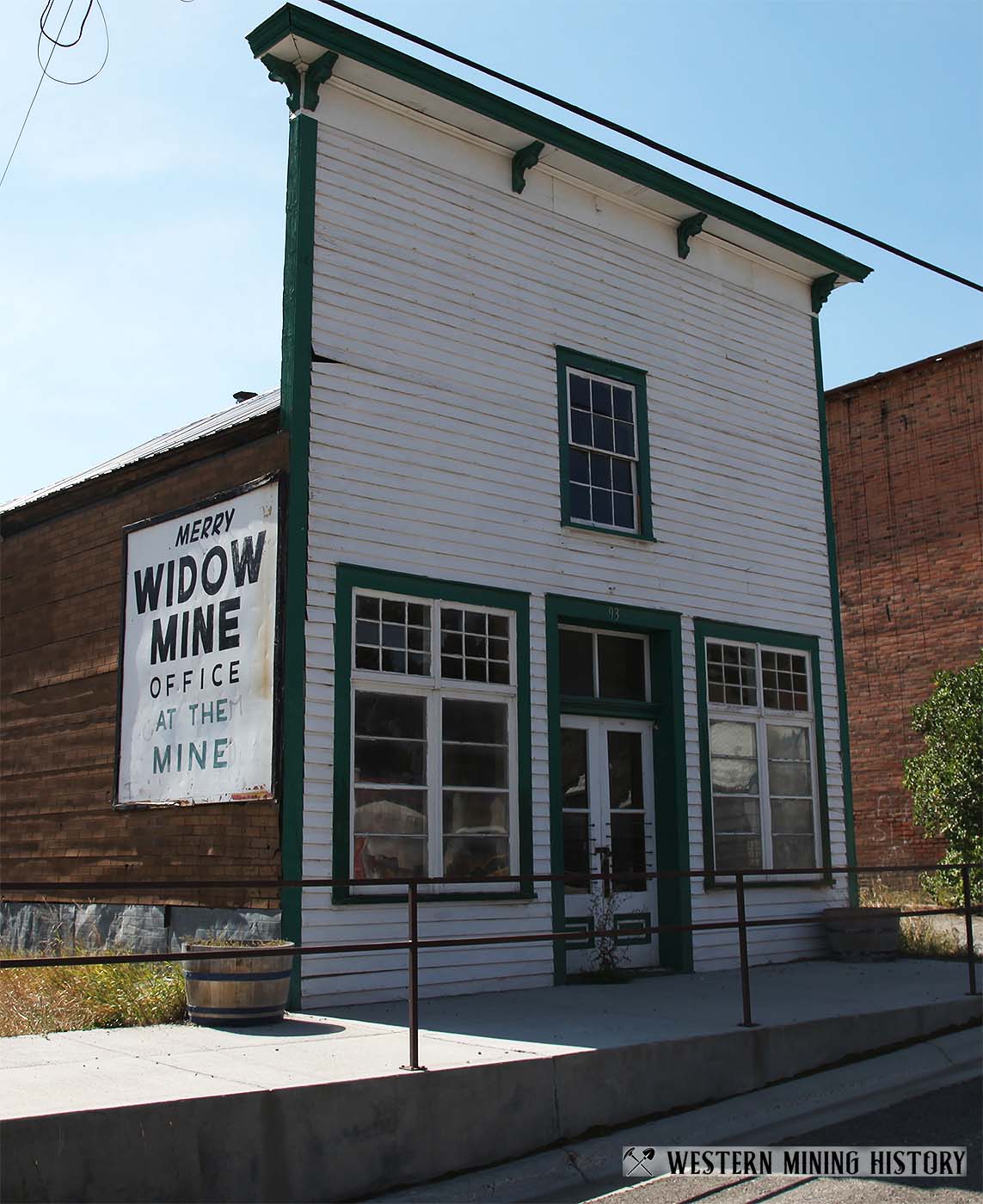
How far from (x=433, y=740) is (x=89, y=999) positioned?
3.34m

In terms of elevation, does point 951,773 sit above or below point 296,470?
below

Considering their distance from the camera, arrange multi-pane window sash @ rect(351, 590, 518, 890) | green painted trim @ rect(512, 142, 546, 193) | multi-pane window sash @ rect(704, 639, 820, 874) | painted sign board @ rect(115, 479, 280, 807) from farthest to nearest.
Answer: multi-pane window sash @ rect(704, 639, 820, 874), green painted trim @ rect(512, 142, 546, 193), multi-pane window sash @ rect(351, 590, 518, 890), painted sign board @ rect(115, 479, 280, 807)

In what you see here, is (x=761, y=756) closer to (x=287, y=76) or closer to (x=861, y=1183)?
(x=861, y=1183)

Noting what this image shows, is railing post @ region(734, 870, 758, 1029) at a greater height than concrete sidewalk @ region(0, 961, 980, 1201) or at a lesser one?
greater

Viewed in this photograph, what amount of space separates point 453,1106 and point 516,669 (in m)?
5.22

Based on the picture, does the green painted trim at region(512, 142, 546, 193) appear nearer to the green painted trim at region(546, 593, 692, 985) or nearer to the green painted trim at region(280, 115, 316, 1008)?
the green painted trim at region(280, 115, 316, 1008)

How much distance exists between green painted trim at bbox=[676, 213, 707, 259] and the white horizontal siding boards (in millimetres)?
151

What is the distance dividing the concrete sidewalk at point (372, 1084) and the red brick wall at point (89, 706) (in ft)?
6.34

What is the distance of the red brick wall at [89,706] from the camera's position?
33.6 feet

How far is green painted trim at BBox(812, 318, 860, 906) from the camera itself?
45.8ft

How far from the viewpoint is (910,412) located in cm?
2233

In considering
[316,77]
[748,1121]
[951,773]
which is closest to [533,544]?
[316,77]

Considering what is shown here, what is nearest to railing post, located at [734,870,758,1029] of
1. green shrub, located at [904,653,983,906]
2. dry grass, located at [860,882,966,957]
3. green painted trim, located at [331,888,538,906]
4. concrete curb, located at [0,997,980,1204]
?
concrete curb, located at [0,997,980,1204]

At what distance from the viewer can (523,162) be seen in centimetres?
1223
